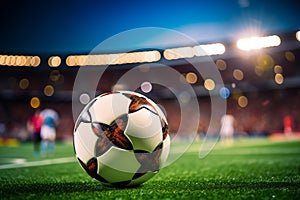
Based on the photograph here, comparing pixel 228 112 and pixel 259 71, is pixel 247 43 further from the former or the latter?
pixel 228 112

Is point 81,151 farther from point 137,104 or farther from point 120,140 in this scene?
point 137,104

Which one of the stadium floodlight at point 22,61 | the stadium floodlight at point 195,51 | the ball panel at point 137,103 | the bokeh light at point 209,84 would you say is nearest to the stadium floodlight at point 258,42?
the stadium floodlight at point 195,51

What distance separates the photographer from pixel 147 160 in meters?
4.14

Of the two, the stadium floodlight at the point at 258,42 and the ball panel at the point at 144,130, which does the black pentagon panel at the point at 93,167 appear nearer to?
the ball panel at the point at 144,130

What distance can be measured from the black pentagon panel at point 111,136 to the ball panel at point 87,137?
2.1 inches

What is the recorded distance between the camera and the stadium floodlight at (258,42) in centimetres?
3909

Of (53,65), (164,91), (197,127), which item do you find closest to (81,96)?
(53,65)

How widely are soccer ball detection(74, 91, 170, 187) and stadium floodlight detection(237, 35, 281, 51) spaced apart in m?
37.3

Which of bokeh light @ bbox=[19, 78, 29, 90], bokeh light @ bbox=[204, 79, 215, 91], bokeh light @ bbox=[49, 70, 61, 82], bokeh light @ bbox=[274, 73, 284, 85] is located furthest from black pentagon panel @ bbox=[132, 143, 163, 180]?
bokeh light @ bbox=[19, 78, 29, 90]

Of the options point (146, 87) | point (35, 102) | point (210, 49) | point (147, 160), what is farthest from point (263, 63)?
point (147, 160)

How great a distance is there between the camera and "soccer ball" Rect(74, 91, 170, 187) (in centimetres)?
400

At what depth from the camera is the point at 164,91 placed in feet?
153

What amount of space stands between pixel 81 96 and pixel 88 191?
4639cm

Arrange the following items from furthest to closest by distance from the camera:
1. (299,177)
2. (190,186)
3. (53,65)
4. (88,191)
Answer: (53,65), (299,177), (190,186), (88,191)
